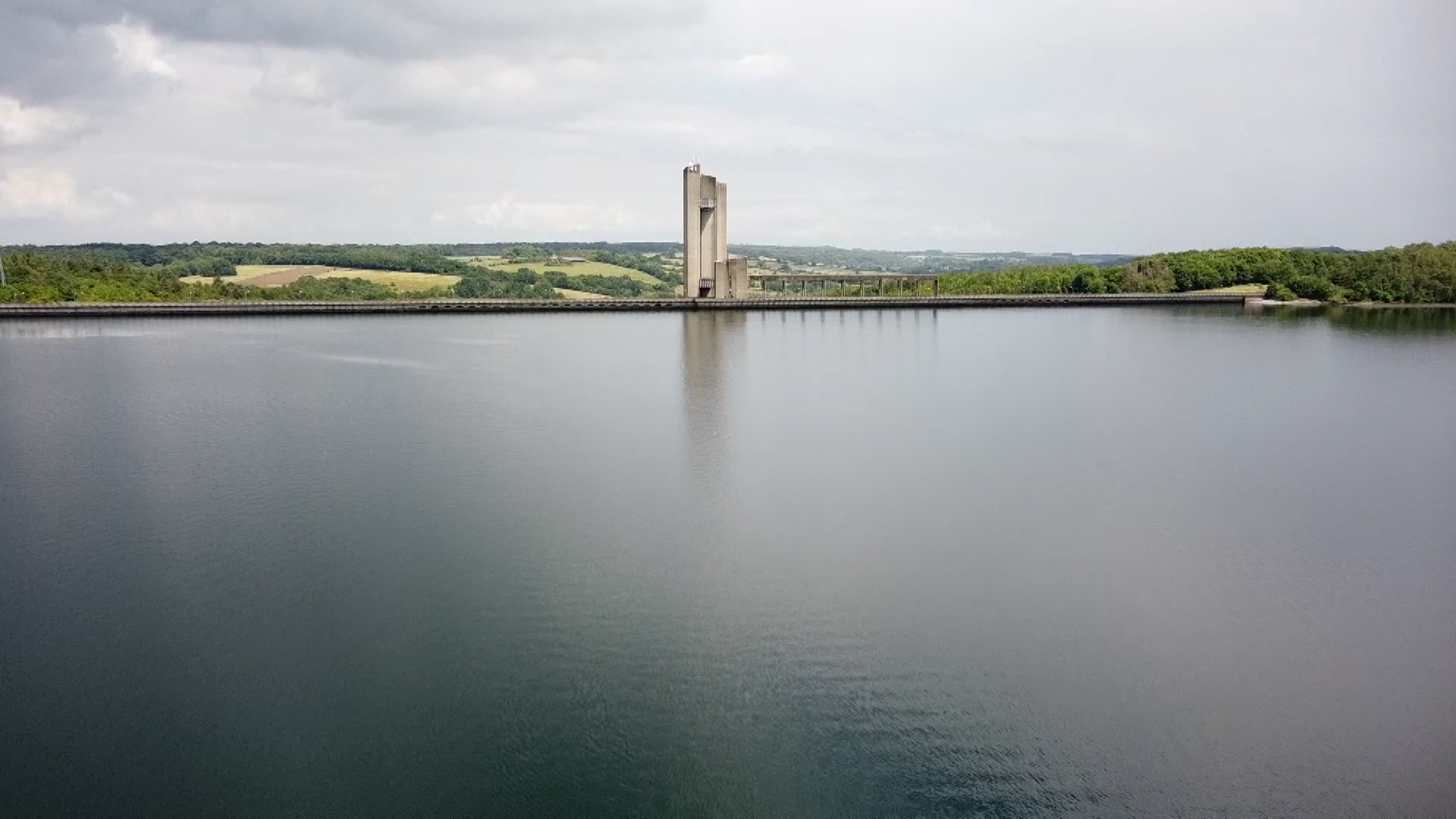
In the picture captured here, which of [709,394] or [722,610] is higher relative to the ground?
[709,394]

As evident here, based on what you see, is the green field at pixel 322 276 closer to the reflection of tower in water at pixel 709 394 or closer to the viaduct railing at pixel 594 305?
the viaduct railing at pixel 594 305

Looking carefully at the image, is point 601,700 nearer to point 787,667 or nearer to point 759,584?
point 787,667

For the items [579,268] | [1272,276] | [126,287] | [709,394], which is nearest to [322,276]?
[126,287]

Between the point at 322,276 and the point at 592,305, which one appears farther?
the point at 322,276

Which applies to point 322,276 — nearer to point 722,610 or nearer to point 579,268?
point 579,268

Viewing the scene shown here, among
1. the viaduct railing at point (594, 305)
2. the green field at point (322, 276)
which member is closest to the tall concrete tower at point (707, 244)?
the viaduct railing at point (594, 305)

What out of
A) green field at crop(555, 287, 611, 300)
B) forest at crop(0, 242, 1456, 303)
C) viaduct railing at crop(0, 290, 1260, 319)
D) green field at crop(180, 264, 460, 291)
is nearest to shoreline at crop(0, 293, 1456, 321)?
viaduct railing at crop(0, 290, 1260, 319)

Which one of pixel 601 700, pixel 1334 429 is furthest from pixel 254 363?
pixel 1334 429
